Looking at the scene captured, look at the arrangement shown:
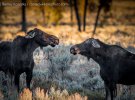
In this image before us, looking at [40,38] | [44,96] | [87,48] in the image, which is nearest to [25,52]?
[40,38]

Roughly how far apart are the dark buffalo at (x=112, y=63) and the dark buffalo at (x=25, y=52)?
102 cm

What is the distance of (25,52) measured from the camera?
33.5 ft

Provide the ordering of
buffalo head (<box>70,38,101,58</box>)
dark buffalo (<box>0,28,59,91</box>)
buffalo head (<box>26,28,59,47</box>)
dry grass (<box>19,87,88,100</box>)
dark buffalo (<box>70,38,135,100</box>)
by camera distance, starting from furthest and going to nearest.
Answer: buffalo head (<box>26,28,59,47</box>) → dark buffalo (<box>0,28,59,91</box>) → buffalo head (<box>70,38,101,58</box>) → dark buffalo (<box>70,38,135,100</box>) → dry grass (<box>19,87,88,100</box>)

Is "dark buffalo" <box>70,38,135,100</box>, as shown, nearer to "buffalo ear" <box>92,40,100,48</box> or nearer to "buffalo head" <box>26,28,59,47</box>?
"buffalo ear" <box>92,40,100,48</box>

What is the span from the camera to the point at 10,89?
10.4 metres

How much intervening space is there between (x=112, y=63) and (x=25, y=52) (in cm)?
234

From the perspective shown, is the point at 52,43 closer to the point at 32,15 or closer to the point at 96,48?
the point at 96,48

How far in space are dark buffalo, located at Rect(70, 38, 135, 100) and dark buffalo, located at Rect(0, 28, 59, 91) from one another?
1020 mm

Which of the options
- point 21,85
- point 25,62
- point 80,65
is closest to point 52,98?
point 25,62

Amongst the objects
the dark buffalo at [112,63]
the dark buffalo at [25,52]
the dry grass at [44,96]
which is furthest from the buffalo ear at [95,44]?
the dry grass at [44,96]

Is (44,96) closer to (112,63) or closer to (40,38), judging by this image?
(40,38)

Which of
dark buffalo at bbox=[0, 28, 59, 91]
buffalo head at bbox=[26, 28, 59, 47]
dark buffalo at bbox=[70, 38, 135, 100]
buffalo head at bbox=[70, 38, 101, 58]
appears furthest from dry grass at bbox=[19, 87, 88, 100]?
buffalo head at bbox=[26, 28, 59, 47]

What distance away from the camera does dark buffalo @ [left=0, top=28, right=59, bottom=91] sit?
10.1 m

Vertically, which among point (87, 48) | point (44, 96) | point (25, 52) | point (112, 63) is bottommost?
point (44, 96)
